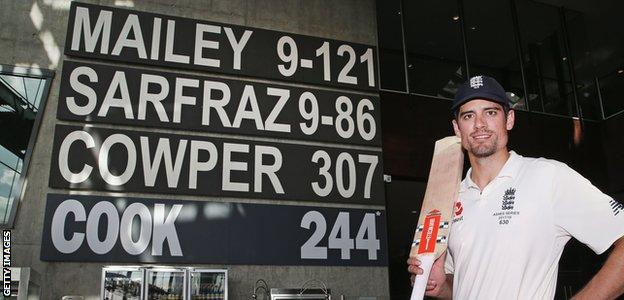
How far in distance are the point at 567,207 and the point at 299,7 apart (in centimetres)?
531

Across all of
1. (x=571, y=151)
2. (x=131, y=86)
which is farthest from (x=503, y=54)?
(x=131, y=86)

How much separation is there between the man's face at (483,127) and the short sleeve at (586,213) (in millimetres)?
213

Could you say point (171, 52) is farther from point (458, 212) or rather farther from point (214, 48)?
point (458, 212)

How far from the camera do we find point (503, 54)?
27.1ft

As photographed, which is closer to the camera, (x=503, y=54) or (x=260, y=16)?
(x=260, y=16)

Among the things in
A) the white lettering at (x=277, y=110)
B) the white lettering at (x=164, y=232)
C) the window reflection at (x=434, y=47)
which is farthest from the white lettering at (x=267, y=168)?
the window reflection at (x=434, y=47)

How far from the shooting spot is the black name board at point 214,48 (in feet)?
18.0

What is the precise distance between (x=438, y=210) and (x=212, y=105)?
13.9ft

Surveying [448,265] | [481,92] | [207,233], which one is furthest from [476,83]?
[207,233]

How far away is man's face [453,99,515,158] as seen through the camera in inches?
66.2

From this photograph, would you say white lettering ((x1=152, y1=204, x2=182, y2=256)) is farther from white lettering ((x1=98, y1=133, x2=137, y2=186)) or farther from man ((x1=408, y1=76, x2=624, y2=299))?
man ((x1=408, y1=76, x2=624, y2=299))

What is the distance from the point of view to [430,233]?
5.51ft

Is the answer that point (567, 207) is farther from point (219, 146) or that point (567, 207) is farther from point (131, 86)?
point (131, 86)

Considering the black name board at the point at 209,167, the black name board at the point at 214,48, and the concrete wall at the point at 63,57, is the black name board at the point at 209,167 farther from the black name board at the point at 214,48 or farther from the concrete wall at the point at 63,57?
the black name board at the point at 214,48
